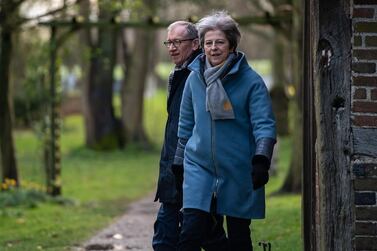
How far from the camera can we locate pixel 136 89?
29859mm

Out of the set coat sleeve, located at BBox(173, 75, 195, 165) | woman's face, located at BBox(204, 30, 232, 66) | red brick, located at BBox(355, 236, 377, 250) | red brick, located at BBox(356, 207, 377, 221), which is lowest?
red brick, located at BBox(355, 236, 377, 250)

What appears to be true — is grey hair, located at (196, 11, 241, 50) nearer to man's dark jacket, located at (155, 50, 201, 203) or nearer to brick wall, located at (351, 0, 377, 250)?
man's dark jacket, located at (155, 50, 201, 203)

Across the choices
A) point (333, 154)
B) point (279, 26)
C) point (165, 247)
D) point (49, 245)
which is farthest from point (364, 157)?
point (279, 26)

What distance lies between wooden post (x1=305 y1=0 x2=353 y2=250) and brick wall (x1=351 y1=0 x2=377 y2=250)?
76 millimetres

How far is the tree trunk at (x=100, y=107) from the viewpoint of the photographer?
2864 cm

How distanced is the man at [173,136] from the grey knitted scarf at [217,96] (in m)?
0.72

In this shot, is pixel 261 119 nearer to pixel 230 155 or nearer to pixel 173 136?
pixel 230 155

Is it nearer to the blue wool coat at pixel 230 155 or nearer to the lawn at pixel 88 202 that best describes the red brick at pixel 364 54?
the blue wool coat at pixel 230 155

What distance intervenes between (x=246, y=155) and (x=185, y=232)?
648 millimetres

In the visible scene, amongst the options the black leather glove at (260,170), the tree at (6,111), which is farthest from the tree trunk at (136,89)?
the black leather glove at (260,170)

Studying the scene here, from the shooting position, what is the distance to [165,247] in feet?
22.7

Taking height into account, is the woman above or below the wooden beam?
below

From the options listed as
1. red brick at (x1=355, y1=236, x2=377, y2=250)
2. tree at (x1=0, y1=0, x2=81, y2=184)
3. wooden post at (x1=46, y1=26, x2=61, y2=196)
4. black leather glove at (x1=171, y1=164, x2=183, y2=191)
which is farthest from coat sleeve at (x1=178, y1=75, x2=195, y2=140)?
wooden post at (x1=46, y1=26, x2=61, y2=196)

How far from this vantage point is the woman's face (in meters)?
6.10
